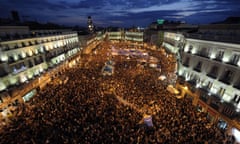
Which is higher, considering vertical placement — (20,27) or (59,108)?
(20,27)

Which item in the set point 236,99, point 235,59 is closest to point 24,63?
point 235,59

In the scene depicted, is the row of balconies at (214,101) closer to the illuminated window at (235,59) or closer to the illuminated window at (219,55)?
the illuminated window at (219,55)

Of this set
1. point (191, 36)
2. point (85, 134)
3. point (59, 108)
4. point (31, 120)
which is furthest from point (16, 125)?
point (191, 36)

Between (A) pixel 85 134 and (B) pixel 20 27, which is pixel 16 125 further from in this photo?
(B) pixel 20 27

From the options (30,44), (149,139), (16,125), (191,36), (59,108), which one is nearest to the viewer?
(149,139)

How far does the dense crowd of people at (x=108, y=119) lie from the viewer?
13680 mm

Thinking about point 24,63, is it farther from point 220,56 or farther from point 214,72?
point 220,56

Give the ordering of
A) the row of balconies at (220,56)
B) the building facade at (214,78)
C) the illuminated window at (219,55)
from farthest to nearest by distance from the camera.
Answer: the illuminated window at (219,55) < the building facade at (214,78) < the row of balconies at (220,56)

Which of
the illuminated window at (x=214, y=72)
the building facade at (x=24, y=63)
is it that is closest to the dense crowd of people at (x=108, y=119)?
the building facade at (x=24, y=63)

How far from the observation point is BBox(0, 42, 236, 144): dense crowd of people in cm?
1368

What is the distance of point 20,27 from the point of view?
26828mm

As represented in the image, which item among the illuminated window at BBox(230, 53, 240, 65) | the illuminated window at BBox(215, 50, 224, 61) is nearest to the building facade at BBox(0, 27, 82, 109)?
the illuminated window at BBox(215, 50, 224, 61)

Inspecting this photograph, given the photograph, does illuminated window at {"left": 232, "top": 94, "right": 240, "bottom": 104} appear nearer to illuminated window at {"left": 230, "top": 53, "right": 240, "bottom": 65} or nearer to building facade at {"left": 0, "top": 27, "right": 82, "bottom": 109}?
illuminated window at {"left": 230, "top": 53, "right": 240, "bottom": 65}

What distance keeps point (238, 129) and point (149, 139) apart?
9.60 meters
